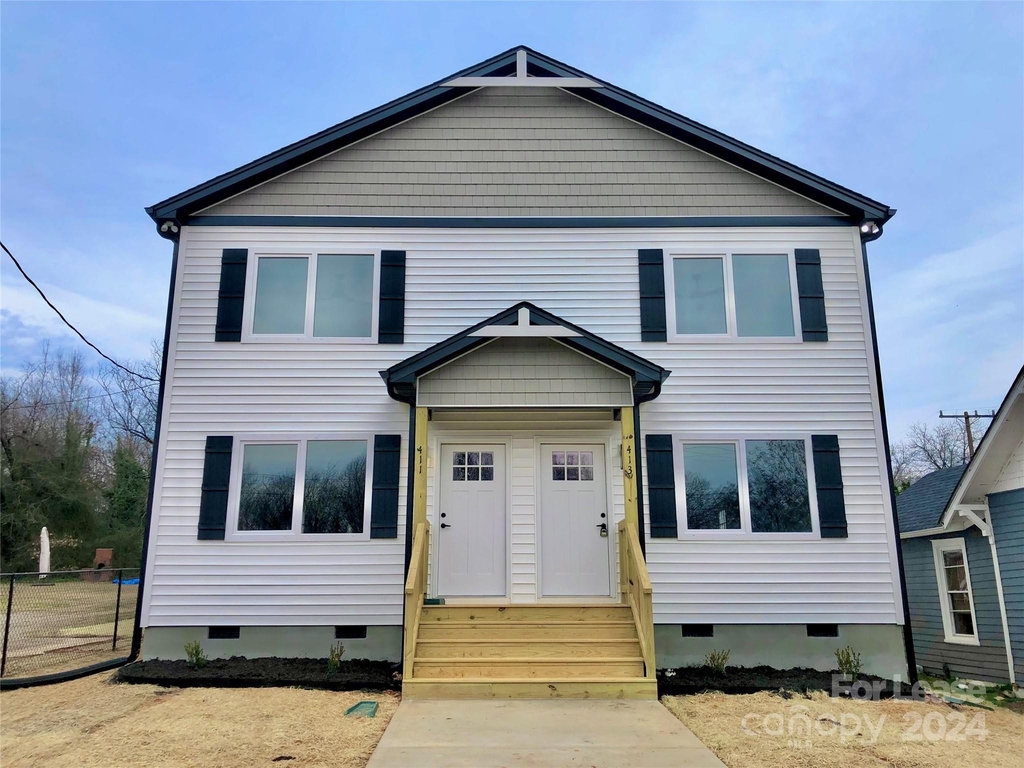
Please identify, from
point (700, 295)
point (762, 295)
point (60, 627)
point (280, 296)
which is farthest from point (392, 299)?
point (60, 627)

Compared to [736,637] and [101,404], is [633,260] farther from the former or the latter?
[101,404]

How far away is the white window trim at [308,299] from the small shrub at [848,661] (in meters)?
6.53

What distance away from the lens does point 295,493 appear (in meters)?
8.08

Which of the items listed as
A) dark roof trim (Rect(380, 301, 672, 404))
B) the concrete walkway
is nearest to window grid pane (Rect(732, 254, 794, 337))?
dark roof trim (Rect(380, 301, 672, 404))

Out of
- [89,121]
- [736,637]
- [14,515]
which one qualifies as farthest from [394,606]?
[89,121]

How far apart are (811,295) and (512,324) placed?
160 inches

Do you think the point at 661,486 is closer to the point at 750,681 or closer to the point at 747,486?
the point at 747,486

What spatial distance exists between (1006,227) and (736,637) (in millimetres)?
31585

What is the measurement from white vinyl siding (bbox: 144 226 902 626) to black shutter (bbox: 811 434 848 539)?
0.11 meters

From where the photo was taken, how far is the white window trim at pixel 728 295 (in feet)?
28.0

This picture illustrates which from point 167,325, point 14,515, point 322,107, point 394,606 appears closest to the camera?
point 394,606

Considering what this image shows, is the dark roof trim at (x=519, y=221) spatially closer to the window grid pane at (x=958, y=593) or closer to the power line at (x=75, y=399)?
the window grid pane at (x=958, y=593)

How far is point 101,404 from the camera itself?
3070 centimetres

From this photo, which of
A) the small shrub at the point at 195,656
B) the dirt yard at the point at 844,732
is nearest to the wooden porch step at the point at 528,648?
the dirt yard at the point at 844,732
